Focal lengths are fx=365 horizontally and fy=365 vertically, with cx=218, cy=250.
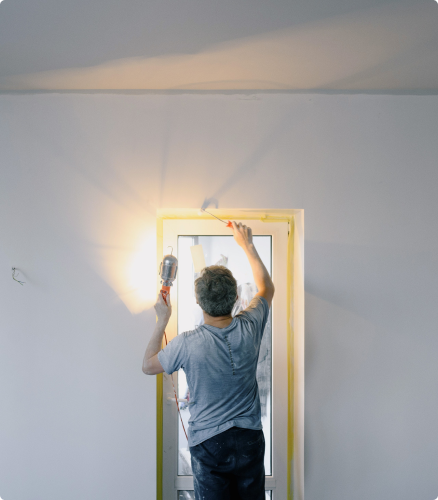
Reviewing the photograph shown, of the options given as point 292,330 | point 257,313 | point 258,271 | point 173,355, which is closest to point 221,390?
point 173,355

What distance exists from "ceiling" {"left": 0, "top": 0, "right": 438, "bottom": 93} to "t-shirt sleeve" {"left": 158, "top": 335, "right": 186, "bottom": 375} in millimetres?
1134

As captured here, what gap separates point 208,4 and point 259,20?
19 cm

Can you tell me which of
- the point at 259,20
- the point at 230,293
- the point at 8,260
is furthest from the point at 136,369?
the point at 259,20

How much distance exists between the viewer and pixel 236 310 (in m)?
1.95

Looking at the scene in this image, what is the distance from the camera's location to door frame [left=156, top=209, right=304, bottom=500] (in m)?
1.78

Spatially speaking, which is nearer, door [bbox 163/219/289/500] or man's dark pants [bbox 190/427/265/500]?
man's dark pants [bbox 190/427/265/500]

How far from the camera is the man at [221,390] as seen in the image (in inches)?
53.4

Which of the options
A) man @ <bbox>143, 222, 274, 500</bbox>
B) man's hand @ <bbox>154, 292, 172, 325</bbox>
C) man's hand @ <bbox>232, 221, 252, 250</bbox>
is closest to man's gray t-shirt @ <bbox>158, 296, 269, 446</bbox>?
man @ <bbox>143, 222, 274, 500</bbox>

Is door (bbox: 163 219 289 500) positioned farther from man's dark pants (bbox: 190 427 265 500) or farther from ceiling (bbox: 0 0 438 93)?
ceiling (bbox: 0 0 438 93)

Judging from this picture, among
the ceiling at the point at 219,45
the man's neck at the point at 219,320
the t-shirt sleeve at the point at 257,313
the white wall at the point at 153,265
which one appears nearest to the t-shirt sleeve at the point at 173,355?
the man's neck at the point at 219,320

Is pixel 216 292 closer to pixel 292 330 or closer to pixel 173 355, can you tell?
pixel 173 355

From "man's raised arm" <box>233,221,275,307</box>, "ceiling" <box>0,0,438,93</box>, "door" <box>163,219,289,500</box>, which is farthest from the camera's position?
"door" <box>163,219,289,500</box>

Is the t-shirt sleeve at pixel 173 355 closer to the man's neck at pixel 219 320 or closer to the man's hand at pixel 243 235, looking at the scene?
the man's neck at pixel 219 320

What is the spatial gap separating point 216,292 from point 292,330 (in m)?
0.70
